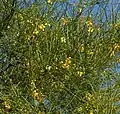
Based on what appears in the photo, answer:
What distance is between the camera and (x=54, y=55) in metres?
6.45

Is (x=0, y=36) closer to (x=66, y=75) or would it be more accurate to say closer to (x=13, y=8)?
(x=13, y=8)

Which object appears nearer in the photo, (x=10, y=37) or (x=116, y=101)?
(x=116, y=101)

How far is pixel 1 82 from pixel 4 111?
600mm

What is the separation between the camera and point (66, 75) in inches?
255

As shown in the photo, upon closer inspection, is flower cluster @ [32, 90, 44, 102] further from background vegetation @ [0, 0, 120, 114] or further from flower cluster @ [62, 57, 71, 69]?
flower cluster @ [62, 57, 71, 69]

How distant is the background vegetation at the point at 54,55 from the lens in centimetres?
623

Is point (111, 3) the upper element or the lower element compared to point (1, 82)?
upper

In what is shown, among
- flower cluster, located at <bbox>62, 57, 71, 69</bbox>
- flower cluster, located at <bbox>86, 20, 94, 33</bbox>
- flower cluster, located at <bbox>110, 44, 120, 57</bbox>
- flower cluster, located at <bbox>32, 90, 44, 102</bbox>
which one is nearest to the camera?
flower cluster, located at <bbox>32, 90, 44, 102</bbox>

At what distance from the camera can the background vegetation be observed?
623cm

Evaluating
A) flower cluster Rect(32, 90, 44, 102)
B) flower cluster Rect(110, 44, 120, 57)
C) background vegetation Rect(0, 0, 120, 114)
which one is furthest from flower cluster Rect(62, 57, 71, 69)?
flower cluster Rect(110, 44, 120, 57)

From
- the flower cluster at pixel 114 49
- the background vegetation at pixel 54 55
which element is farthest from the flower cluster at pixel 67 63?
the flower cluster at pixel 114 49

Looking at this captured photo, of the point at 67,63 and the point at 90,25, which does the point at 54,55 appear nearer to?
the point at 67,63

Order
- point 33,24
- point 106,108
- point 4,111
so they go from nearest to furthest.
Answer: point 106,108, point 4,111, point 33,24

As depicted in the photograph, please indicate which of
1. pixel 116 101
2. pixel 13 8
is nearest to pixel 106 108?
pixel 116 101
